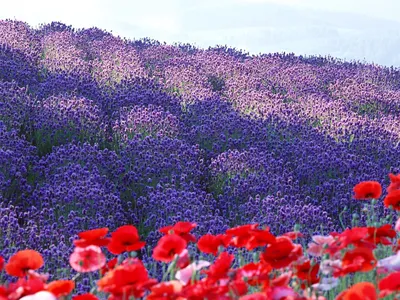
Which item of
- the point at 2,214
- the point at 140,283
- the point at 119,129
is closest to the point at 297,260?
the point at 140,283

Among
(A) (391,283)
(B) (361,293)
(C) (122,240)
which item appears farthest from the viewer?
(C) (122,240)

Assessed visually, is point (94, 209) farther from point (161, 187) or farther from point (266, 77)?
point (266, 77)

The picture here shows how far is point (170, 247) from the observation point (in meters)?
2.21

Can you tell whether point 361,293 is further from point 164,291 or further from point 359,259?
point 164,291

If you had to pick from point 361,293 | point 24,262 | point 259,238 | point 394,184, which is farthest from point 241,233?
point 394,184

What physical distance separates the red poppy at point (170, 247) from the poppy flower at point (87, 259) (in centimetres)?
18

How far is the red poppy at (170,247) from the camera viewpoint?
2188 mm

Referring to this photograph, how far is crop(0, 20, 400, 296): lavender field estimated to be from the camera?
4.06 meters

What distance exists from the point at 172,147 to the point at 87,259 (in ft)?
9.01

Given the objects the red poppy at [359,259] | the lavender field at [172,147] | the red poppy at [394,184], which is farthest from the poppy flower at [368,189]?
the lavender field at [172,147]

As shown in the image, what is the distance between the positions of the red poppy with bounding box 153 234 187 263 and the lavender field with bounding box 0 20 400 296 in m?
1.10

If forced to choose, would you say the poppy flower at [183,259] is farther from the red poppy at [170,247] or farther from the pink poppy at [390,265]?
the pink poppy at [390,265]

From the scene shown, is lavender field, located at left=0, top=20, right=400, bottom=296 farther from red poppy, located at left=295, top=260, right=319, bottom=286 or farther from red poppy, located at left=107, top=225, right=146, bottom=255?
red poppy, located at left=295, top=260, right=319, bottom=286

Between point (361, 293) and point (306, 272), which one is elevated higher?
point (306, 272)
